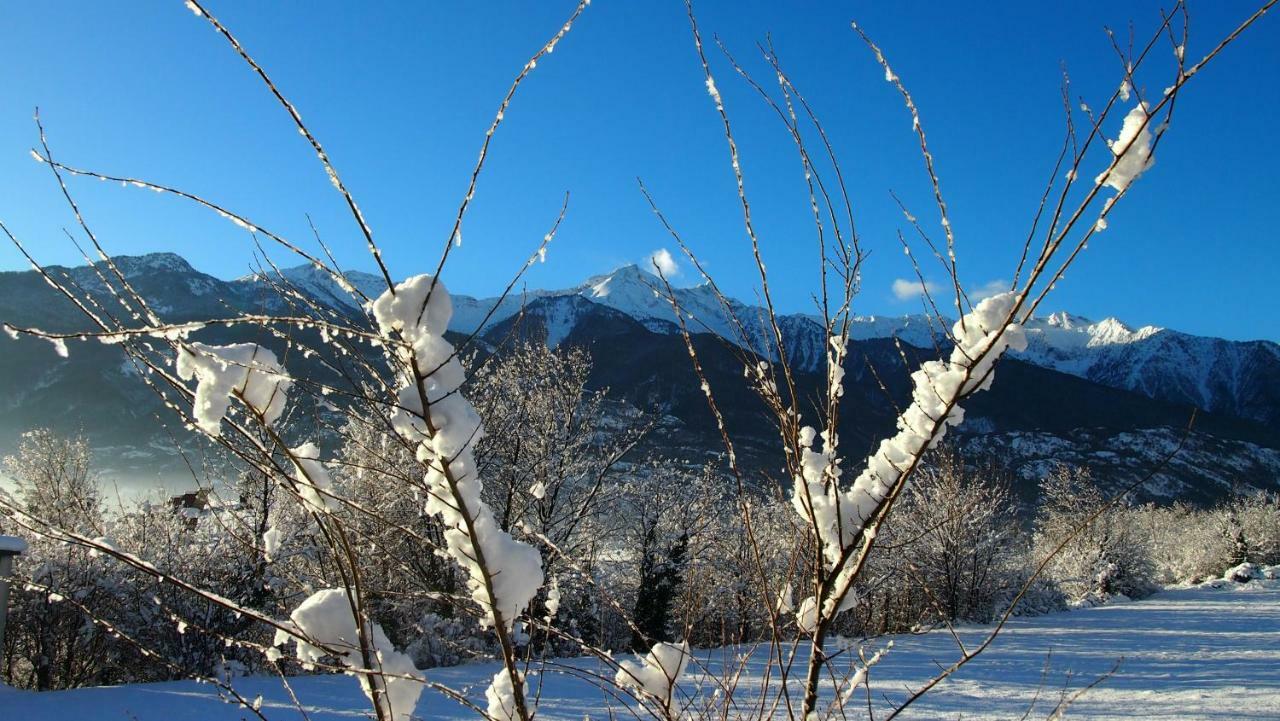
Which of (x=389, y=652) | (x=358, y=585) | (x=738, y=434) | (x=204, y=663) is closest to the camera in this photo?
(x=358, y=585)

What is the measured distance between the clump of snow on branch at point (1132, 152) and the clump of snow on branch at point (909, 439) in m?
0.23

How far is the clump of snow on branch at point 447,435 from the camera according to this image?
86cm

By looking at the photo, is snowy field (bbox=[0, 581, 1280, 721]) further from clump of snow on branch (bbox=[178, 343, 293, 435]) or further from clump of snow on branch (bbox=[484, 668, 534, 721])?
clump of snow on branch (bbox=[178, 343, 293, 435])

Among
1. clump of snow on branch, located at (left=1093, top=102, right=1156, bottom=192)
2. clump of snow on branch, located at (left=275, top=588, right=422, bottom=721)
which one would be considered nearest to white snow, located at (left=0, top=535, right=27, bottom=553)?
clump of snow on branch, located at (left=275, top=588, right=422, bottom=721)

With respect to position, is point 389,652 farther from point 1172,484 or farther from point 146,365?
point 1172,484

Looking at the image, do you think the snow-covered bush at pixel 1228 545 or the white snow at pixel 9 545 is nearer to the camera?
the white snow at pixel 9 545

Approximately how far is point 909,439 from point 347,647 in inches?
38.2

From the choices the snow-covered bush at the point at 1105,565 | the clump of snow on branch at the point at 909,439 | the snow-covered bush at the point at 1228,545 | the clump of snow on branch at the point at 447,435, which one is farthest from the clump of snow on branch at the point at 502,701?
the snow-covered bush at the point at 1228,545

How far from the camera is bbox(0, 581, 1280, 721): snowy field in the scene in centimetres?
445

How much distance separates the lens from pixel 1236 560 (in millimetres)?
23141

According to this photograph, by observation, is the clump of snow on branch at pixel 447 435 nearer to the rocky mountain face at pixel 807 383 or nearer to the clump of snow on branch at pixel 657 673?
the clump of snow on branch at pixel 657 673

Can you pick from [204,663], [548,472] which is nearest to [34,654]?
[204,663]

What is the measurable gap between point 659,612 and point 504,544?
432 inches

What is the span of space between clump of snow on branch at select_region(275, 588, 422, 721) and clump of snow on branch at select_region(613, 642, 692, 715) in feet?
1.32
